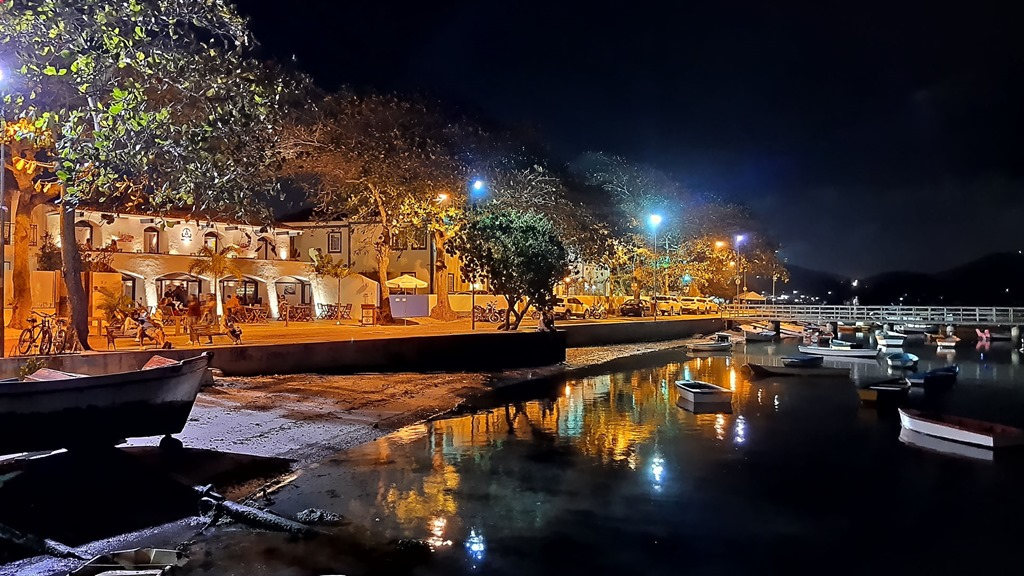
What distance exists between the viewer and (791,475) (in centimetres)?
1387

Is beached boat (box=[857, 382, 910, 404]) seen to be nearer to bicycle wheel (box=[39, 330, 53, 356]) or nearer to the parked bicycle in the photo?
the parked bicycle

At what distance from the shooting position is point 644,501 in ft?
38.3

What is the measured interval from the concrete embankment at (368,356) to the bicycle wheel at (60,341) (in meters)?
2.30

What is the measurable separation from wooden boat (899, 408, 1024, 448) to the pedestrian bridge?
137 feet

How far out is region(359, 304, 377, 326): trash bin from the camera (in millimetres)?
33406

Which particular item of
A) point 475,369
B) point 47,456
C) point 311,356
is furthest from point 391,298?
point 47,456

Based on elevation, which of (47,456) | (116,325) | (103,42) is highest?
(103,42)

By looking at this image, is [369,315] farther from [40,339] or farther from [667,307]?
[667,307]

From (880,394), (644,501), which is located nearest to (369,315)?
(880,394)

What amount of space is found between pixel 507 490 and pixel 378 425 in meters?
5.60

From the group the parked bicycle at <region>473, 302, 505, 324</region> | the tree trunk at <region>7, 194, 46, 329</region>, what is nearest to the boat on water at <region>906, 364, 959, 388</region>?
the parked bicycle at <region>473, 302, 505, 324</region>

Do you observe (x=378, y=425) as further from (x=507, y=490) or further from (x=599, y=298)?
(x=599, y=298)

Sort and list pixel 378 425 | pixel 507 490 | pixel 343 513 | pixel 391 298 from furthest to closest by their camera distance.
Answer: pixel 391 298 → pixel 378 425 → pixel 507 490 → pixel 343 513

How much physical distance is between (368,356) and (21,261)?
1062 centimetres
